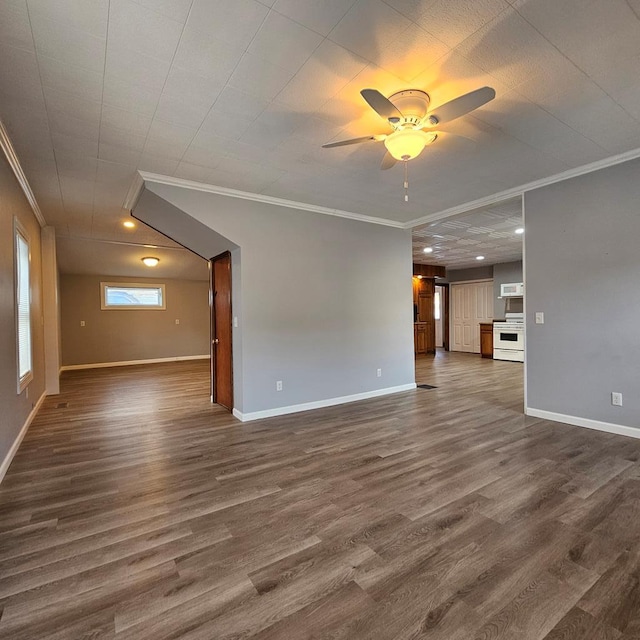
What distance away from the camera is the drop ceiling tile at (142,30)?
1.67m

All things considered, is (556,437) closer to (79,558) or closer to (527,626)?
(527,626)

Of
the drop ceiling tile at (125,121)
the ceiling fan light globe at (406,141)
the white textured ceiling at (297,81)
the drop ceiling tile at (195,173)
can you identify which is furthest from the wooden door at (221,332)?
the ceiling fan light globe at (406,141)

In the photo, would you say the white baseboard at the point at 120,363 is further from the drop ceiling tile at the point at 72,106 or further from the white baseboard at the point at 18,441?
the drop ceiling tile at the point at 72,106

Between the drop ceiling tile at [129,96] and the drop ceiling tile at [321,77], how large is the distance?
0.85 m

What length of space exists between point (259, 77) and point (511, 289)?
9001 millimetres

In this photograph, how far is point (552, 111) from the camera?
8.33 feet

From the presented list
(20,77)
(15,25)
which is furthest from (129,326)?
(15,25)

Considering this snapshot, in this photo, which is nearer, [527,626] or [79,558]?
[527,626]

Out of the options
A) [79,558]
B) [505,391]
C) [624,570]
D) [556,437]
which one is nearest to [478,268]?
[505,391]

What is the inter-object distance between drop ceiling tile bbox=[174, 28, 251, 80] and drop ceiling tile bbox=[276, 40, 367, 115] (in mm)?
375

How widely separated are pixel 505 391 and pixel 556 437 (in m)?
2.13

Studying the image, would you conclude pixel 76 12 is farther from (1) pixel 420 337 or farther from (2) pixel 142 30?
(1) pixel 420 337

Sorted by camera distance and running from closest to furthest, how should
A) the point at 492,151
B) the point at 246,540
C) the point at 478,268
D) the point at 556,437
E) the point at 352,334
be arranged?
the point at 246,540 < the point at 492,151 < the point at 556,437 < the point at 352,334 < the point at 478,268

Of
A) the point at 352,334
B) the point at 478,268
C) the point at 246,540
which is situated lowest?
the point at 246,540
